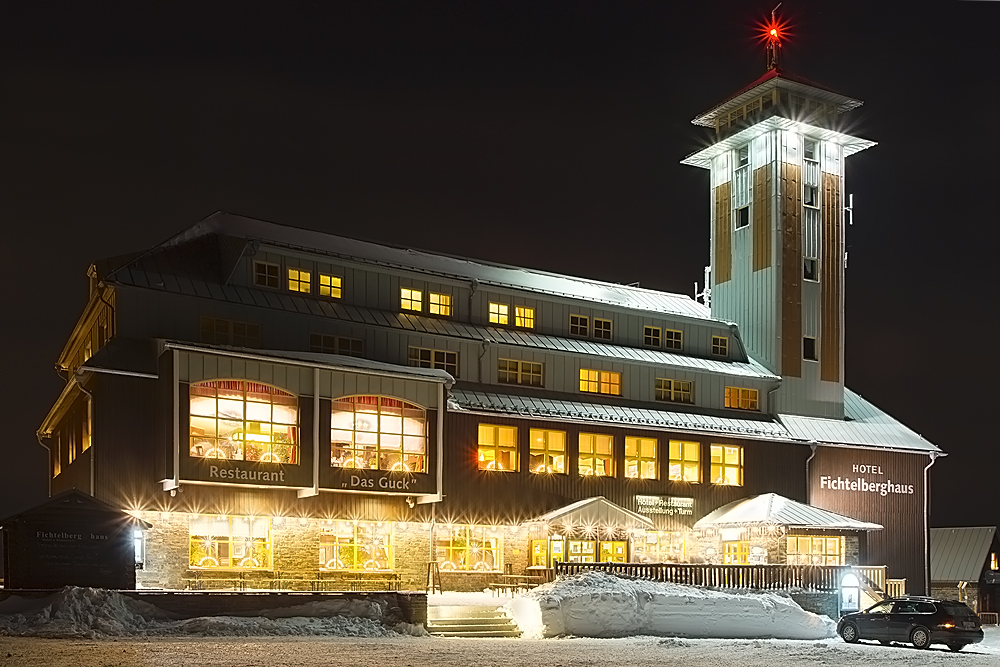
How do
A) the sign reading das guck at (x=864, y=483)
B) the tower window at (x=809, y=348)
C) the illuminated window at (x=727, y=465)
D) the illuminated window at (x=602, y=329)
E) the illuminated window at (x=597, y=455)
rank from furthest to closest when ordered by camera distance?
1. the tower window at (x=809, y=348)
2. the sign reading das guck at (x=864, y=483)
3. the illuminated window at (x=602, y=329)
4. the illuminated window at (x=727, y=465)
5. the illuminated window at (x=597, y=455)

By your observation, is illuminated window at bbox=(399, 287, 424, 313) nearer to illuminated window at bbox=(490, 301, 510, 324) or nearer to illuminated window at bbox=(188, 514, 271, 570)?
illuminated window at bbox=(490, 301, 510, 324)

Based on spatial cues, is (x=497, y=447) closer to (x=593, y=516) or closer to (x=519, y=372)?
(x=519, y=372)

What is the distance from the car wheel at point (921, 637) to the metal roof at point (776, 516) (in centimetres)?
867

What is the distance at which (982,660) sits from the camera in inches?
1005

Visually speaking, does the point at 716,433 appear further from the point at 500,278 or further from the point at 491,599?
the point at 491,599

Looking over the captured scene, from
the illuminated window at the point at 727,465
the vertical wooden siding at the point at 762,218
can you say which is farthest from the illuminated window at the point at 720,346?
the illuminated window at the point at 727,465

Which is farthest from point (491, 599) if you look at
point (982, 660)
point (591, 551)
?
point (982, 660)

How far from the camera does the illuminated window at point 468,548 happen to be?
35062 millimetres

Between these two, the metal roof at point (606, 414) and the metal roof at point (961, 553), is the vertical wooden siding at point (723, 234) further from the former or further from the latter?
the metal roof at point (961, 553)

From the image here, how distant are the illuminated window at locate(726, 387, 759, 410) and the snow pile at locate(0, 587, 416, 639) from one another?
63.7 ft

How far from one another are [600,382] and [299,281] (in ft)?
35.7

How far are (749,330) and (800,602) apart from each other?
15.1 meters

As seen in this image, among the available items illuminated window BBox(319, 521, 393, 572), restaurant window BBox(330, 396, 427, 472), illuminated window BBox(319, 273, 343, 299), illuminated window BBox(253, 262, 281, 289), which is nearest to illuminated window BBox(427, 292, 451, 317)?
illuminated window BBox(319, 273, 343, 299)

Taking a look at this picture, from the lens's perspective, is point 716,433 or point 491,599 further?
point 716,433
